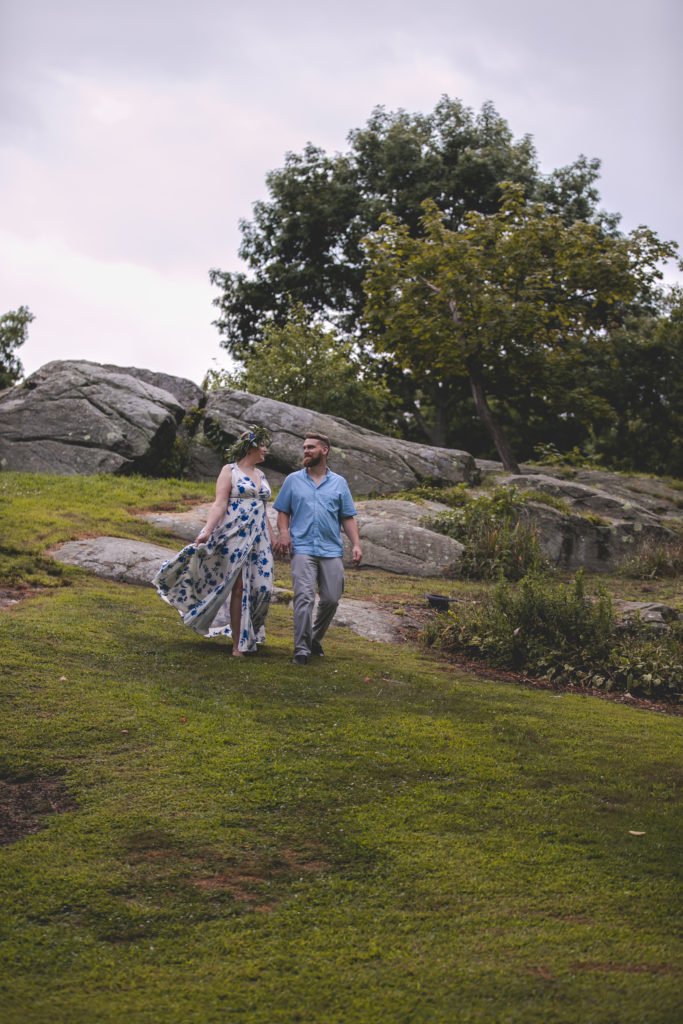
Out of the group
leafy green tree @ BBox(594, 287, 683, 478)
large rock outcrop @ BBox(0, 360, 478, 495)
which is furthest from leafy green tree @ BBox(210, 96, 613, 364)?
large rock outcrop @ BBox(0, 360, 478, 495)

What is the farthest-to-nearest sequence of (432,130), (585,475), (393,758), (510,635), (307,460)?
(432,130) < (585,475) < (510,635) < (307,460) < (393,758)

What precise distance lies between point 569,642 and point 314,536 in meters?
2.74

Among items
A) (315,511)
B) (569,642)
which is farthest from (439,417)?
(315,511)

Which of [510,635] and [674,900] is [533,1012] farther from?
[510,635]

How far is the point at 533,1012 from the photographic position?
2.99m

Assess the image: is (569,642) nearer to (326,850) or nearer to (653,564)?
(326,850)

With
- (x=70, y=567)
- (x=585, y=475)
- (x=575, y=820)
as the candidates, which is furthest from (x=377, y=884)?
(x=585, y=475)

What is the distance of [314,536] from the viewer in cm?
780

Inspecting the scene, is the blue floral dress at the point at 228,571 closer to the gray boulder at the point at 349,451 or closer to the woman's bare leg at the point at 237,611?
the woman's bare leg at the point at 237,611

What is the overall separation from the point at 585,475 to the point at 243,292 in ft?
59.9

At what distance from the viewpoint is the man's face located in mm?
7902

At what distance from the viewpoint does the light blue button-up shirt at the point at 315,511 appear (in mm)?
7801

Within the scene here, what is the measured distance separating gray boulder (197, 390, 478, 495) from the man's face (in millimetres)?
9692

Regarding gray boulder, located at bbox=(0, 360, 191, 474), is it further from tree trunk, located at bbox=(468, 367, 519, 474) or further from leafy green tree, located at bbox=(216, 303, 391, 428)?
tree trunk, located at bbox=(468, 367, 519, 474)
